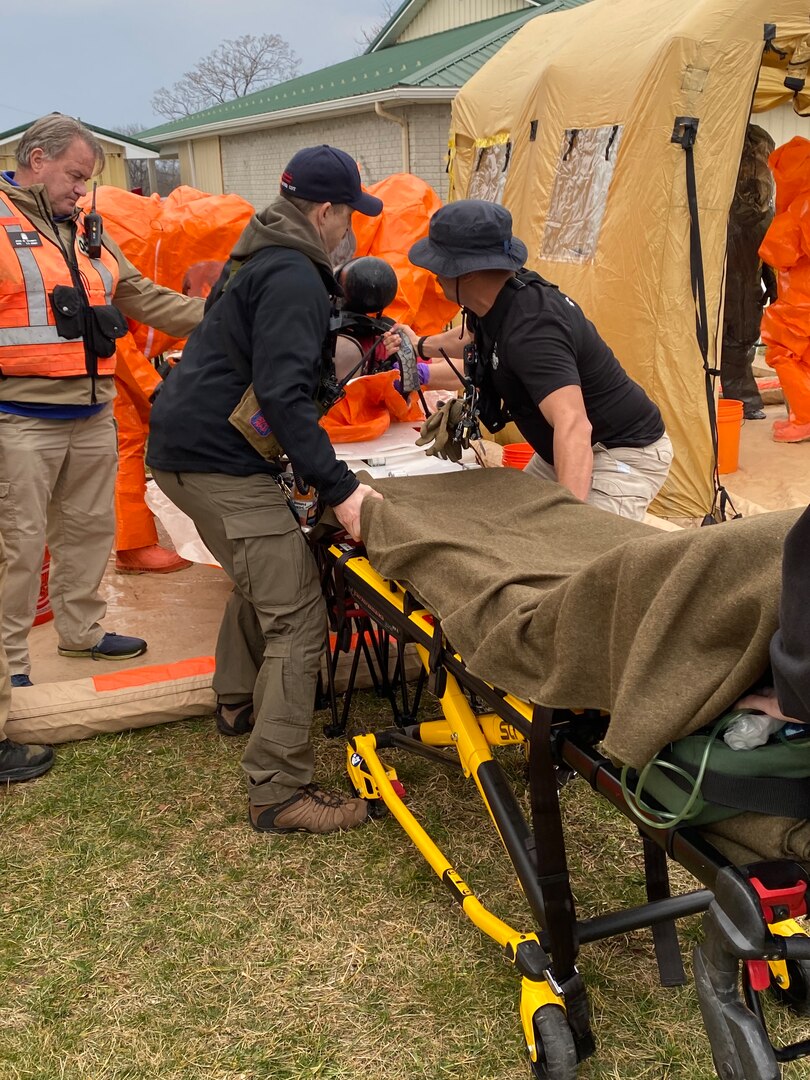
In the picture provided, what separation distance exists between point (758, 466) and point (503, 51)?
4236mm

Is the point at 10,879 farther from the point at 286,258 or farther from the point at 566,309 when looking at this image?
the point at 566,309

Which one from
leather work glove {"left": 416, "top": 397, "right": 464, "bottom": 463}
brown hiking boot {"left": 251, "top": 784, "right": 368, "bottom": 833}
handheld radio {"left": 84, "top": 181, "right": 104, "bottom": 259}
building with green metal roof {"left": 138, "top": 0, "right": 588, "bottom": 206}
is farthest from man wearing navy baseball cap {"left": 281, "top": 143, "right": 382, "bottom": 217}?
building with green metal roof {"left": 138, "top": 0, "right": 588, "bottom": 206}

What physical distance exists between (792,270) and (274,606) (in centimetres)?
604

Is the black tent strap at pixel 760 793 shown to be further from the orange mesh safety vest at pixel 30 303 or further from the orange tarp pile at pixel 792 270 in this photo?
the orange tarp pile at pixel 792 270

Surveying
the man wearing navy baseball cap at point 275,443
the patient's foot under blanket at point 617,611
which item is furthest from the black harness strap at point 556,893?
the man wearing navy baseball cap at point 275,443

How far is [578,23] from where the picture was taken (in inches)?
288

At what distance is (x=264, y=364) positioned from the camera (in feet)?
9.11

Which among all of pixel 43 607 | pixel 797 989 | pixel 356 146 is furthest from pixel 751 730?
pixel 356 146

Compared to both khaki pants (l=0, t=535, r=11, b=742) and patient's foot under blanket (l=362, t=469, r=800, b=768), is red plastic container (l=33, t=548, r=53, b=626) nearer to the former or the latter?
khaki pants (l=0, t=535, r=11, b=742)

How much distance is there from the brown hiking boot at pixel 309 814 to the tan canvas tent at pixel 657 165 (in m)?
3.60

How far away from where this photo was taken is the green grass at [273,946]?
2248 mm

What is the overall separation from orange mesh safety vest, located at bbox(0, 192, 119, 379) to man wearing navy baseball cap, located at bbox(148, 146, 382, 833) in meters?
0.87

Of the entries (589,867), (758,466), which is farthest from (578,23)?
(589,867)

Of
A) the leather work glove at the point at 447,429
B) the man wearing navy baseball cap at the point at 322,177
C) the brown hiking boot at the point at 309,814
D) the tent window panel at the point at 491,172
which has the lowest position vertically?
the brown hiking boot at the point at 309,814
